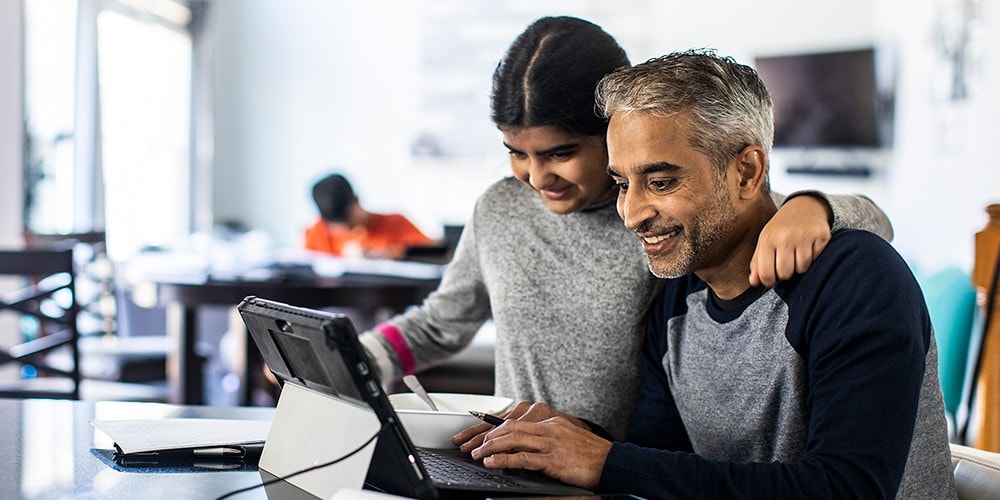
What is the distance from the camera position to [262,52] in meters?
7.53

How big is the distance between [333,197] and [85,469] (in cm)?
407

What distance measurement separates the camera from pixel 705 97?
51.7 inches

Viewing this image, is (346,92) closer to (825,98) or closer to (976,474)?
(825,98)

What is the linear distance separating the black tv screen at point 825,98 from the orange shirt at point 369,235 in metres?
1.95

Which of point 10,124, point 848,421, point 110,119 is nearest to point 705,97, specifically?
point 848,421

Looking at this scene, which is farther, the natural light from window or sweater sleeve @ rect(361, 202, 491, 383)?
the natural light from window

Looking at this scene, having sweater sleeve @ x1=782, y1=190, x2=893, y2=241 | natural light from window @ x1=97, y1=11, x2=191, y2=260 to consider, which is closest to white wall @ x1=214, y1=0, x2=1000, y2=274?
natural light from window @ x1=97, y1=11, x2=191, y2=260

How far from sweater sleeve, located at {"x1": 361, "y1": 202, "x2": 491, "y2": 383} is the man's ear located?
1.89ft

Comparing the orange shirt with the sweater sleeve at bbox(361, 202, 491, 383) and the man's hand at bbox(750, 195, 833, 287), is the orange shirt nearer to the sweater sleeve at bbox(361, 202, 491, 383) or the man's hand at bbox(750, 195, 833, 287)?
the sweater sleeve at bbox(361, 202, 491, 383)

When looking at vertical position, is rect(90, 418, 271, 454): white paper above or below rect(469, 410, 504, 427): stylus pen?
below

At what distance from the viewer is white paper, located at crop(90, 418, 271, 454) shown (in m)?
1.32

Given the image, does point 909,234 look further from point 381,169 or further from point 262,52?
point 262,52

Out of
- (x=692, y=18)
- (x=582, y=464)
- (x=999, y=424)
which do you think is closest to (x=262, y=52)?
(x=692, y=18)

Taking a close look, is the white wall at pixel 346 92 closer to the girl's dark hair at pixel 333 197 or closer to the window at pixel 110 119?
the window at pixel 110 119
